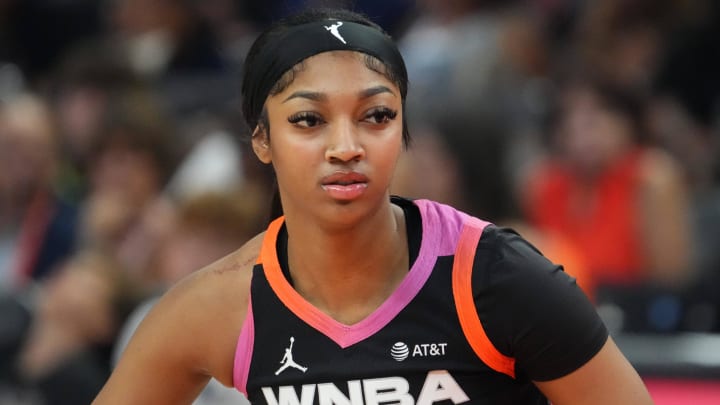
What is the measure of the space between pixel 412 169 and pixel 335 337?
306 cm

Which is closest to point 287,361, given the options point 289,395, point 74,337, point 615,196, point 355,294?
point 289,395

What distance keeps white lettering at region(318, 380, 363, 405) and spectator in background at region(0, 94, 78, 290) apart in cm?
377

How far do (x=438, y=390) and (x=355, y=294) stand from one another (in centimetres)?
26

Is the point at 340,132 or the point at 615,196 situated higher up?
the point at 615,196

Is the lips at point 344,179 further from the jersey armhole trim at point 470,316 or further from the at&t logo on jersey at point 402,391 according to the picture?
the at&t logo on jersey at point 402,391

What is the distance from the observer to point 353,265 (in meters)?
3.00

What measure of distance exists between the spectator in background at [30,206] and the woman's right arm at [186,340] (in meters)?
3.46

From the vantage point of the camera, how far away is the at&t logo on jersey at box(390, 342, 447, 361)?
9.39ft

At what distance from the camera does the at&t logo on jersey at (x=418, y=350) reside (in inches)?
113

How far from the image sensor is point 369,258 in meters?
2.99

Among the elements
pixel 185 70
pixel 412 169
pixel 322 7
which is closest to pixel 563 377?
pixel 322 7

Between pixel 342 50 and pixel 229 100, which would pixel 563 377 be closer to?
pixel 342 50

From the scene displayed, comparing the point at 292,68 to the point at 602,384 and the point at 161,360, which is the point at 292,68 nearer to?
the point at 161,360

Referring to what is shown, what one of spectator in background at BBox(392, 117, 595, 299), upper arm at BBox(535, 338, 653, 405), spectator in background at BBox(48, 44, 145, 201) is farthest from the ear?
spectator in background at BBox(48, 44, 145, 201)
